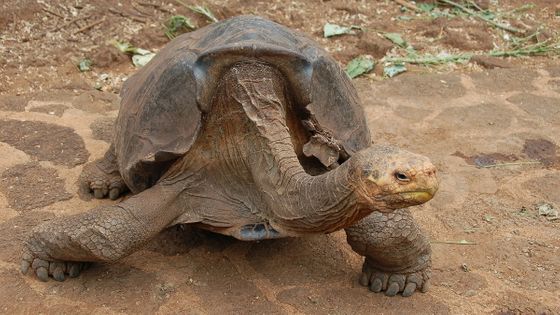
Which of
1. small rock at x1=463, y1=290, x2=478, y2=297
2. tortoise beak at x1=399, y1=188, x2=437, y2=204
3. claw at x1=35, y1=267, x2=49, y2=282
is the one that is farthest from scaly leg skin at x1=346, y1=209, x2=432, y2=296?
claw at x1=35, y1=267, x2=49, y2=282

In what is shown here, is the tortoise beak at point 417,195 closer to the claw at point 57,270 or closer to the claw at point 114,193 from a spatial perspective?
the claw at point 57,270

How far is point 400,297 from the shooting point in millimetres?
3059

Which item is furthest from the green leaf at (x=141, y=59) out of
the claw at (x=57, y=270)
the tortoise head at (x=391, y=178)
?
the tortoise head at (x=391, y=178)

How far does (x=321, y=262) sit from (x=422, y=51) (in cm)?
324

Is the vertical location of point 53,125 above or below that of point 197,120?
below

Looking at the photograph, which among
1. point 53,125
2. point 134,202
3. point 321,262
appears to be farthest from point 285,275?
point 53,125

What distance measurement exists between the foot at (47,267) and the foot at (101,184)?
0.74 metres

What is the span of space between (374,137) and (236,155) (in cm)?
182

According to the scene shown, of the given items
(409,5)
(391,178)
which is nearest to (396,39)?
(409,5)

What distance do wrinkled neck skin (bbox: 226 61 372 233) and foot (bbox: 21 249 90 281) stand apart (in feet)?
2.92

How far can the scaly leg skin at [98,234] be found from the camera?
285cm

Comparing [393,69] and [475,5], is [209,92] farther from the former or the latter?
[475,5]

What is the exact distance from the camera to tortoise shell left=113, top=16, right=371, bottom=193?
2854 mm

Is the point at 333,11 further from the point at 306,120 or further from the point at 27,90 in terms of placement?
the point at 306,120
